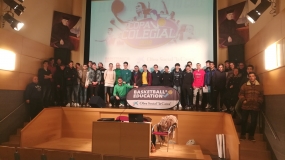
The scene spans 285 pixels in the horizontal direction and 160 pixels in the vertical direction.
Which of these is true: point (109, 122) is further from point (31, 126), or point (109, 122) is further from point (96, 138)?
point (31, 126)

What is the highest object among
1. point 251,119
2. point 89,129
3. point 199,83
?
point 199,83

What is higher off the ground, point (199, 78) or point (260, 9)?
point (260, 9)

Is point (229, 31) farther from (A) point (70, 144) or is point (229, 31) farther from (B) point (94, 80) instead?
(A) point (70, 144)

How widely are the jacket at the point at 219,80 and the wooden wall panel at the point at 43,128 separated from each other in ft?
14.3

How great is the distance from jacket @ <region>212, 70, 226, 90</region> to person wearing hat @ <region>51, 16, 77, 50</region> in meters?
5.07

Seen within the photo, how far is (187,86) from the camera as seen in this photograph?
6777 mm

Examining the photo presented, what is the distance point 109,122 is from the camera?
4637mm

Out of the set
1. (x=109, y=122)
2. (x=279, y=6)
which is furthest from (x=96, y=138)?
(x=279, y=6)

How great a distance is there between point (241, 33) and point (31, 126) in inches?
246

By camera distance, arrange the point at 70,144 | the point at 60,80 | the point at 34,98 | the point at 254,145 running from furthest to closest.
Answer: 1. the point at 60,80
2. the point at 34,98
3. the point at 70,144
4. the point at 254,145

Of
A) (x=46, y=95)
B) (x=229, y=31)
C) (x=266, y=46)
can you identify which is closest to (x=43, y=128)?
(x=46, y=95)

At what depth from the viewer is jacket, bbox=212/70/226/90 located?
6.44 meters

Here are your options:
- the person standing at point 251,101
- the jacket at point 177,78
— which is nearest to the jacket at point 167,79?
the jacket at point 177,78

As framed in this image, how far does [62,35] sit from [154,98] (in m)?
4.25
